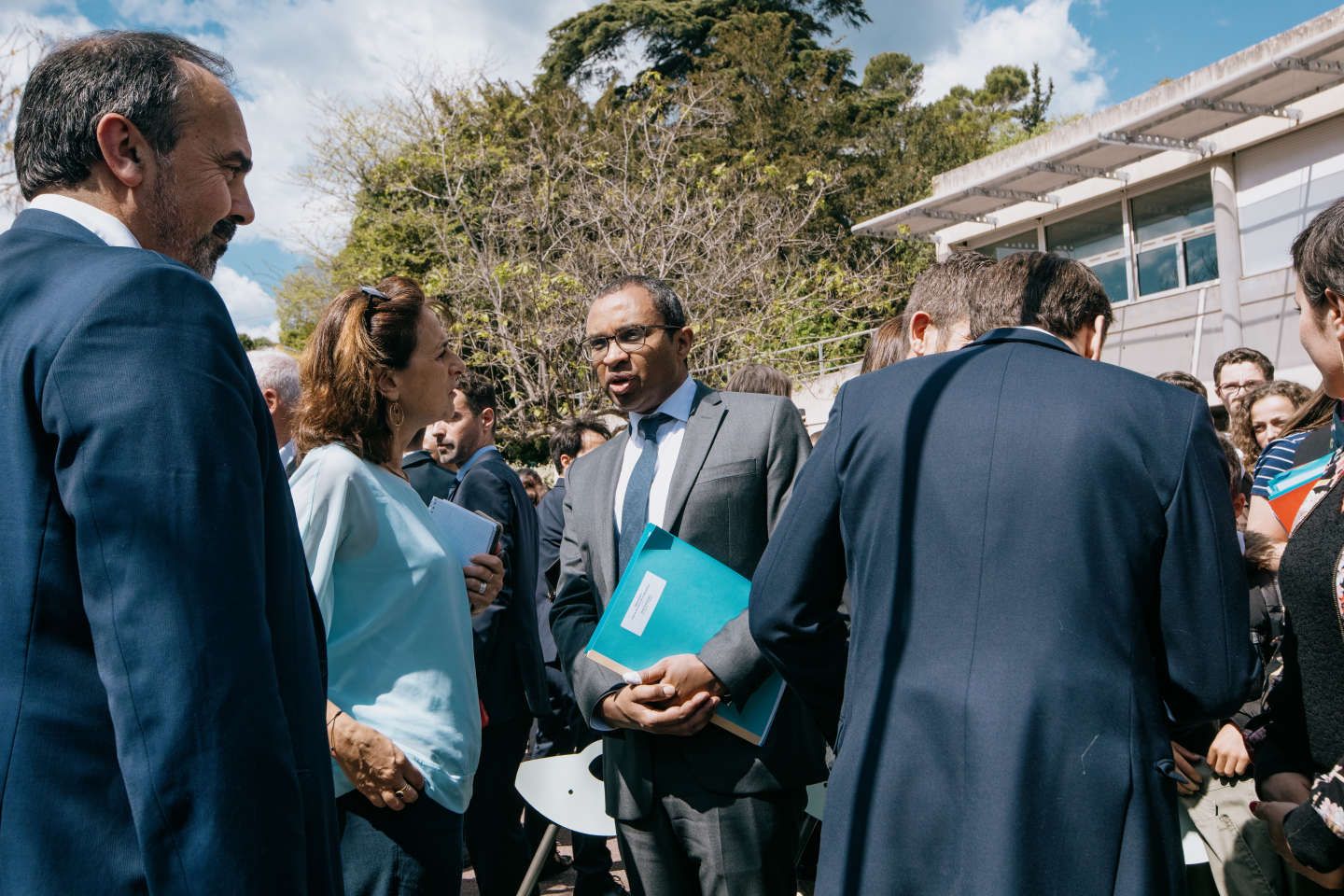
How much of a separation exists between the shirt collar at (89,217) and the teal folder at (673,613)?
5.37 ft

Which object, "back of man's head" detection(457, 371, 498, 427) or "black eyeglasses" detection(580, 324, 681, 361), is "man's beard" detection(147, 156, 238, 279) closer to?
"black eyeglasses" detection(580, 324, 681, 361)

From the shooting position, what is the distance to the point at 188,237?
1767mm

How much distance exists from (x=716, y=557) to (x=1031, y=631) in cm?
130

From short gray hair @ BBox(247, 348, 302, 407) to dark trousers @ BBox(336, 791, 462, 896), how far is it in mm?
2188

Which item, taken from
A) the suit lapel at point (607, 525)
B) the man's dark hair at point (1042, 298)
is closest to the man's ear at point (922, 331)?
the man's dark hair at point (1042, 298)

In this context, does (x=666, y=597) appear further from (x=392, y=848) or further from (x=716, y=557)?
(x=392, y=848)

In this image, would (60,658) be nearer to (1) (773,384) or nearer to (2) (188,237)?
(2) (188,237)

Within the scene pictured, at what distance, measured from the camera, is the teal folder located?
2.98 metres

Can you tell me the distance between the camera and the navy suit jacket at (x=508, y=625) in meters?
4.62

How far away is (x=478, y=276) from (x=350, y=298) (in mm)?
13217

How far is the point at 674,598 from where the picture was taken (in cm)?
300

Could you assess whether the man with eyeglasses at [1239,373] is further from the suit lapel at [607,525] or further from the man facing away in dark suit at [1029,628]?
the man facing away in dark suit at [1029,628]

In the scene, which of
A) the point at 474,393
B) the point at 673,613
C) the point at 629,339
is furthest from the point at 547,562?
the point at 673,613

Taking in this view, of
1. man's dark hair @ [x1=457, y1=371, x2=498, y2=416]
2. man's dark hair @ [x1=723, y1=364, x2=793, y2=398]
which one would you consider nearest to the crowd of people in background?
man's dark hair @ [x1=723, y1=364, x2=793, y2=398]
